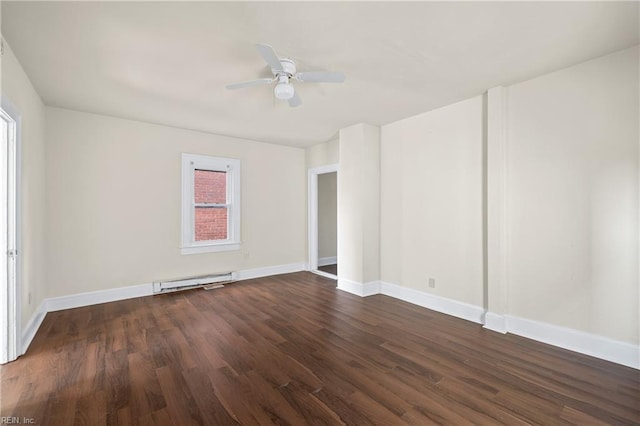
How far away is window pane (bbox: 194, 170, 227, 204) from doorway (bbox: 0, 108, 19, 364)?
2423mm

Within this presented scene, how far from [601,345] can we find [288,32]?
3670mm

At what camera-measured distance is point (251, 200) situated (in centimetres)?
538

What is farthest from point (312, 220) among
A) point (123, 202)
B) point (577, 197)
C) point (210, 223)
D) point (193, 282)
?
point (577, 197)

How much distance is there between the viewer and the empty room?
6.36 ft

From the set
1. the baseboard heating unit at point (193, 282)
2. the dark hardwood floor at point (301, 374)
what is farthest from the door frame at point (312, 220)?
the dark hardwood floor at point (301, 374)

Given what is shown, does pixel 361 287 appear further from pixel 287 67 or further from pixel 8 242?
pixel 8 242

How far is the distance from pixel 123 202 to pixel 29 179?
1247 millimetres

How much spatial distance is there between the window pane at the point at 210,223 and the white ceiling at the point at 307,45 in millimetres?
1987

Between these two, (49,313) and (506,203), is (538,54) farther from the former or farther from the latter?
(49,313)

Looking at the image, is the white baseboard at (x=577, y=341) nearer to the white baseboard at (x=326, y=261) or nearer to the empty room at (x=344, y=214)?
the empty room at (x=344, y=214)

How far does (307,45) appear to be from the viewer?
7.35 ft

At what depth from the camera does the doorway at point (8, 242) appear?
2373mm

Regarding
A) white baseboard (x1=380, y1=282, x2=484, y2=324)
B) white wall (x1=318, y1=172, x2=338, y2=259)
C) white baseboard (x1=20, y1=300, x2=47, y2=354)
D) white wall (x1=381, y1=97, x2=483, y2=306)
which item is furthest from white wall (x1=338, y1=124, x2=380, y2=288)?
white baseboard (x1=20, y1=300, x2=47, y2=354)

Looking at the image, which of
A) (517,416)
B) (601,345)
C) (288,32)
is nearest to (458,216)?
(601,345)
